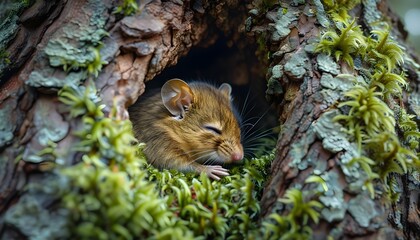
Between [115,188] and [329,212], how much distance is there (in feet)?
4.37

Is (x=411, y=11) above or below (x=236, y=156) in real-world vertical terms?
above

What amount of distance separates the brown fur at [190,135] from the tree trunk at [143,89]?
0.67 metres

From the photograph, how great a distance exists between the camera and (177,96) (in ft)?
13.6

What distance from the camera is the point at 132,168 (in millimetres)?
2693

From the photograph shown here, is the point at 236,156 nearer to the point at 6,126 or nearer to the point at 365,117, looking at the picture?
the point at 365,117

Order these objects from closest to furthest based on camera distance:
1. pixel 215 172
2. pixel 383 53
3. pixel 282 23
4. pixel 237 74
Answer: pixel 383 53 → pixel 282 23 → pixel 215 172 → pixel 237 74

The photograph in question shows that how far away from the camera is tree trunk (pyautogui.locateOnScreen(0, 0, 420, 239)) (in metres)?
2.66

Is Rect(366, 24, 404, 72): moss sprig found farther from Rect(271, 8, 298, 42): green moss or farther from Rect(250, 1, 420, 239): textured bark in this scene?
Rect(271, 8, 298, 42): green moss

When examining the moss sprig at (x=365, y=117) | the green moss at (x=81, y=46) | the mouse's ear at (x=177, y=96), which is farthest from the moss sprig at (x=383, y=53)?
the green moss at (x=81, y=46)

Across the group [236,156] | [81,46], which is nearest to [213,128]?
[236,156]

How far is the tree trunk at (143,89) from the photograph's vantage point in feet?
8.73

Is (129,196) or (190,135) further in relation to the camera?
(190,135)

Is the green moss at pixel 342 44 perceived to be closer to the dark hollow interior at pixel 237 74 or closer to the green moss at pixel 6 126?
the dark hollow interior at pixel 237 74

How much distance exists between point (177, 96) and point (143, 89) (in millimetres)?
859
